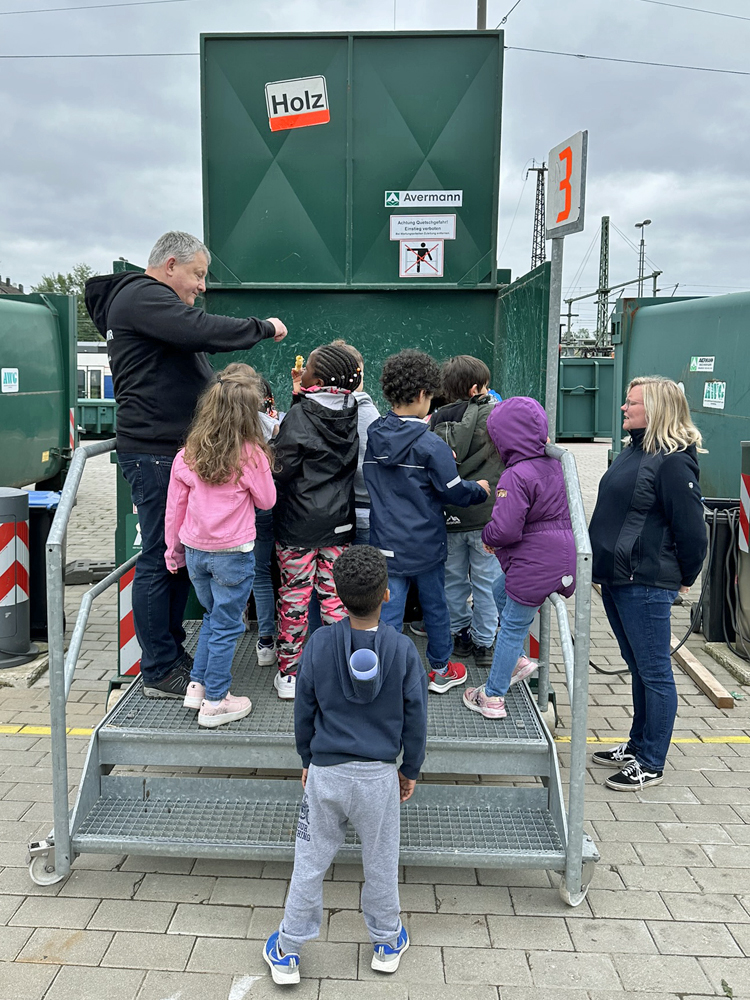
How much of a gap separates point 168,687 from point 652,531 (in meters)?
2.13

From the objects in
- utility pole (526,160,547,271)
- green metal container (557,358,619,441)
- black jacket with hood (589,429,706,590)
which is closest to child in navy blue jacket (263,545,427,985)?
black jacket with hood (589,429,706,590)

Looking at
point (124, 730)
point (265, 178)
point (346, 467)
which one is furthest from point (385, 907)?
point (265, 178)

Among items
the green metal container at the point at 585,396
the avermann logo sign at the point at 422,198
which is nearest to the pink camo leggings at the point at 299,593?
the avermann logo sign at the point at 422,198

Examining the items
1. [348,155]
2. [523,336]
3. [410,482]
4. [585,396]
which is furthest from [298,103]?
[585,396]

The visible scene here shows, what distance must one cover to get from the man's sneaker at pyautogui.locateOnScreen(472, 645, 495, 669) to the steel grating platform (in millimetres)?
312

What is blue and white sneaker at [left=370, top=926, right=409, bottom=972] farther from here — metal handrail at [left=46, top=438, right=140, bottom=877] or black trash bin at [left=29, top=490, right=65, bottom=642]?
black trash bin at [left=29, top=490, right=65, bottom=642]

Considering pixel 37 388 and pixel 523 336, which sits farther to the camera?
pixel 37 388

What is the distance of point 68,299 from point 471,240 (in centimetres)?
482

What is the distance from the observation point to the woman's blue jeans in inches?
145

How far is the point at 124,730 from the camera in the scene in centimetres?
329

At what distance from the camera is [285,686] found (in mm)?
3611

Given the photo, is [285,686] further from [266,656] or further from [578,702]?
[578,702]

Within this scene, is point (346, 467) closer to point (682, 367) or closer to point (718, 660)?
point (718, 660)

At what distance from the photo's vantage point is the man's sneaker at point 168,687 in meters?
3.64
